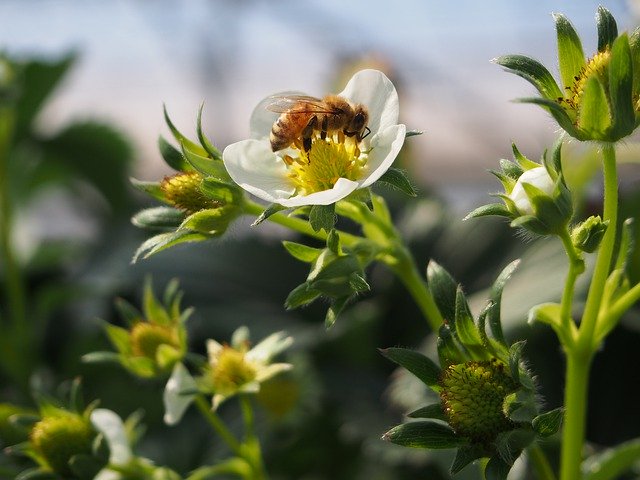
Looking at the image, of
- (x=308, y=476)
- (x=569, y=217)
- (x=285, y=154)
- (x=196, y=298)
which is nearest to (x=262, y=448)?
(x=308, y=476)

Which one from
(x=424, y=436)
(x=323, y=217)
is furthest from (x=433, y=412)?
(x=323, y=217)

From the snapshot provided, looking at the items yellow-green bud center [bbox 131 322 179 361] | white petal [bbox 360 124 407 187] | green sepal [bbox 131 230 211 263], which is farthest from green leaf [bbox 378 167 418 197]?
yellow-green bud center [bbox 131 322 179 361]

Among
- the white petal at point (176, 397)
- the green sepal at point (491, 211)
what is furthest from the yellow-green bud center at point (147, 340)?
the green sepal at point (491, 211)

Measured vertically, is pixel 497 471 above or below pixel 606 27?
below

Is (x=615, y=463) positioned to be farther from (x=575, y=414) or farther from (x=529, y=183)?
(x=529, y=183)

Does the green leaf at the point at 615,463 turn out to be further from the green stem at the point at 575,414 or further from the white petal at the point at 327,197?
the white petal at the point at 327,197

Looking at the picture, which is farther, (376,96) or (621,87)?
(376,96)


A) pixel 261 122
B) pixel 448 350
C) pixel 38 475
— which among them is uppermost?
pixel 261 122
